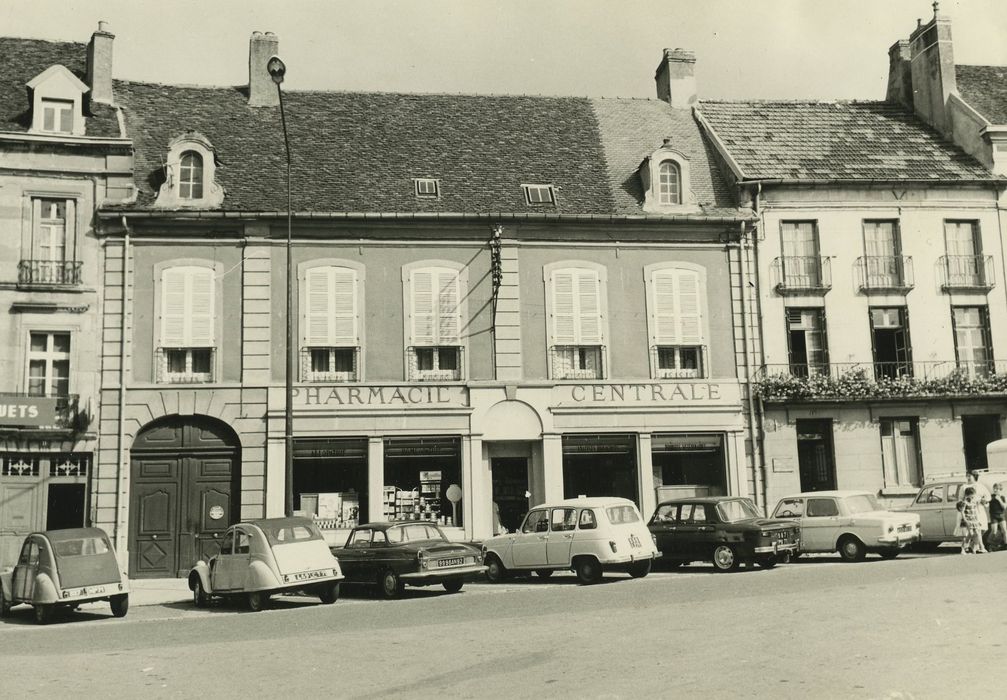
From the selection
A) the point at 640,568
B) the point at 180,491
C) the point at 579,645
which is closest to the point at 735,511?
the point at 640,568

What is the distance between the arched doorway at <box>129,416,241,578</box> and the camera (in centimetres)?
2278

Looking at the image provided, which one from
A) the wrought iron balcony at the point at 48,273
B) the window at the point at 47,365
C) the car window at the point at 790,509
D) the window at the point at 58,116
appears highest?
the window at the point at 58,116

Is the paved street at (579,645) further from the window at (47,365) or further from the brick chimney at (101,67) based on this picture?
the brick chimney at (101,67)

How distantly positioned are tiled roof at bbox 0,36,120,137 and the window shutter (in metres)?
3.95

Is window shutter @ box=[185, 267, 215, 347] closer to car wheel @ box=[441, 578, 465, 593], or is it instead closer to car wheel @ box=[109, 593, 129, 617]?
car wheel @ box=[109, 593, 129, 617]

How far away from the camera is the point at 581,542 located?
18328 mm

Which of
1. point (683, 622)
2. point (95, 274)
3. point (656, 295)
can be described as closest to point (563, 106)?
point (656, 295)

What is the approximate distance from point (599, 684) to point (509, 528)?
1561 cm

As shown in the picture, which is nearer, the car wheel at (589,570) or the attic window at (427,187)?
the car wheel at (589,570)

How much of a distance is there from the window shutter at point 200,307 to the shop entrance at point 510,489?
A: 24.2ft

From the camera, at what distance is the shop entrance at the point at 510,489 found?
80.2ft

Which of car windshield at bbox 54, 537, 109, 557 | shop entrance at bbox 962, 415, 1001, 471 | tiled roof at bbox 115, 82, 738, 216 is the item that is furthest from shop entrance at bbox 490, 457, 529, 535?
shop entrance at bbox 962, 415, 1001, 471

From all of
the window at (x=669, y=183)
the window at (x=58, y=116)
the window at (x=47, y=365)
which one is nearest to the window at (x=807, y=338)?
the window at (x=669, y=183)

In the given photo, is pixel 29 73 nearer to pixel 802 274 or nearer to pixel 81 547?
pixel 81 547
